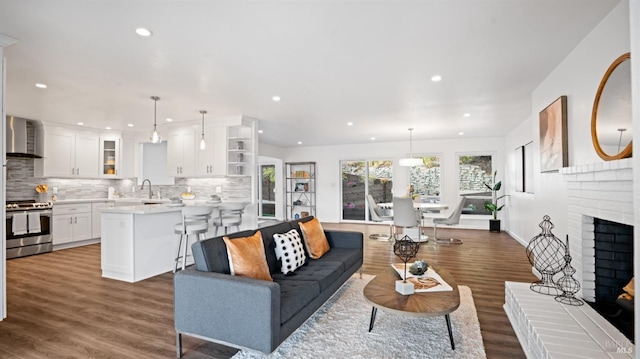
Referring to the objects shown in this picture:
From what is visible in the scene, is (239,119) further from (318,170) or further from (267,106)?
(318,170)

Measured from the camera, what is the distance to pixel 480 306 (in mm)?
3146

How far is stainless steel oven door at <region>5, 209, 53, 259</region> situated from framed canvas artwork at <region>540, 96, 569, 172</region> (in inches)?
302

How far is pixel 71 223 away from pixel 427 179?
26.9ft

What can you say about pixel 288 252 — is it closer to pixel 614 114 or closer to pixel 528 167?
pixel 614 114

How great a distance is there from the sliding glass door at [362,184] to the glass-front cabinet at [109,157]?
5.78 m

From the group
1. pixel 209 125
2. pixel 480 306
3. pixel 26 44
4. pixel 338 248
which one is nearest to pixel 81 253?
pixel 209 125

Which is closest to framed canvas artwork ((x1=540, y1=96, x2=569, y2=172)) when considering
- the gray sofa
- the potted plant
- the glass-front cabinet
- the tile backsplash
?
the gray sofa

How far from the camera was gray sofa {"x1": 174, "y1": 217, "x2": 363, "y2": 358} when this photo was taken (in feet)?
6.57

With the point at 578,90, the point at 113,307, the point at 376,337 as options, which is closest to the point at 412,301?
the point at 376,337

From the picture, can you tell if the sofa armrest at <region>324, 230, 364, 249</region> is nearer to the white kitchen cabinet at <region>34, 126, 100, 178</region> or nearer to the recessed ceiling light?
the recessed ceiling light

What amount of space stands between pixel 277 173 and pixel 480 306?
25.6 feet

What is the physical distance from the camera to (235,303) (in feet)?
6.79

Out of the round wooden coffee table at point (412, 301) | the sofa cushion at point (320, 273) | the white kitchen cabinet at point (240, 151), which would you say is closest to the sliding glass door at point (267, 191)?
the white kitchen cabinet at point (240, 151)

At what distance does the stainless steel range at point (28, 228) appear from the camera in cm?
530
